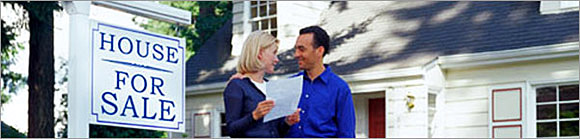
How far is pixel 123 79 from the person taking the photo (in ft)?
18.3

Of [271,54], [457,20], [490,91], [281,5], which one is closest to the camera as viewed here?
[271,54]

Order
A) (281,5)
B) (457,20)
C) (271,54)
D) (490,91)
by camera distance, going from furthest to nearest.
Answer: (281,5) < (457,20) < (490,91) < (271,54)

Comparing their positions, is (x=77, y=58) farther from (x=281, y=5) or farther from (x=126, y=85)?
(x=281, y=5)

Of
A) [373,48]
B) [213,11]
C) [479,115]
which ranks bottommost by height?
[479,115]

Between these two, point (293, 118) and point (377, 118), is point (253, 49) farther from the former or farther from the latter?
point (377, 118)

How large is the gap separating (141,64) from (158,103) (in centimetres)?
26

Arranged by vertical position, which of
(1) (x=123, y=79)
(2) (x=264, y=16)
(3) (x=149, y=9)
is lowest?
(1) (x=123, y=79)

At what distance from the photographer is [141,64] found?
5609 millimetres

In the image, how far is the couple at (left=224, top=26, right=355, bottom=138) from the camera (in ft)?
12.0

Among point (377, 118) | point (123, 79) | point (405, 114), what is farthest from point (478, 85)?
point (123, 79)

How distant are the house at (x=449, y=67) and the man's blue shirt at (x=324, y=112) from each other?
240 inches

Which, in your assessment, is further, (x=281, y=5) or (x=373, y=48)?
(x=281, y=5)

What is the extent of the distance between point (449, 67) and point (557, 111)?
4.40 ft

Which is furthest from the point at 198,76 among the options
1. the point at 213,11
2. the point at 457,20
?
the point at 213,11
